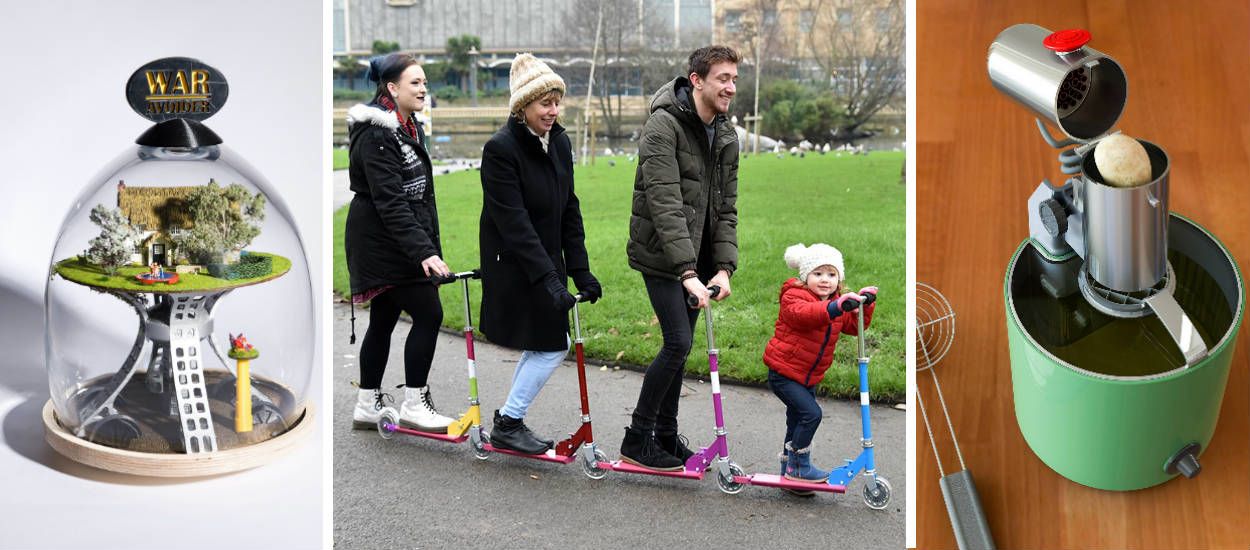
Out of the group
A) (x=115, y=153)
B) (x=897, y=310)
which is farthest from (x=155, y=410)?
(x=897, y=310)

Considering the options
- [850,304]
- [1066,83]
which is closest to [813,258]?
[850,304]

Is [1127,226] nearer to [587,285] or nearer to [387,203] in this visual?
[587,285]

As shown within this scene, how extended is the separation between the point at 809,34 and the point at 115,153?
1819mm

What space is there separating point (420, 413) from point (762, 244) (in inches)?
40.2

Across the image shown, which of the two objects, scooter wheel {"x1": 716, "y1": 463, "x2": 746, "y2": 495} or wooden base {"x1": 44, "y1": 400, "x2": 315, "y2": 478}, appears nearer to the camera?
scooter wheel {"x1": 716, "y1": 463, "x2": 746, "y2": 495}

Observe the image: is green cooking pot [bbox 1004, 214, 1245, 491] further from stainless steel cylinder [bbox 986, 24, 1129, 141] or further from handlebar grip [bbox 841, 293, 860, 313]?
handlebar grip [bbox 841, 293, 860, 313]

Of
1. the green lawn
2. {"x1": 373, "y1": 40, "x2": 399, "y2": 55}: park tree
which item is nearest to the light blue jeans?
the green lawn

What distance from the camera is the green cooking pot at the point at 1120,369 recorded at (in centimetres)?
185

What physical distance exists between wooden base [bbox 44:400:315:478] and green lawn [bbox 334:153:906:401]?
581mm

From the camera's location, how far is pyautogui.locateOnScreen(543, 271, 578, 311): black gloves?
2760 mm

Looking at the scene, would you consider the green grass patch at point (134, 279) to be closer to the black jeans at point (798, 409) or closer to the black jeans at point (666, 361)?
the black jeans at point (666, 361)

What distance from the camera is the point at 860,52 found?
2.85 metres

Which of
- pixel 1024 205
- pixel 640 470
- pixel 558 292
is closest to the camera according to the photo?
pixel 1024 205

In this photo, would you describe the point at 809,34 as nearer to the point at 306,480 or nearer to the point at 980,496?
the point at 980,496
